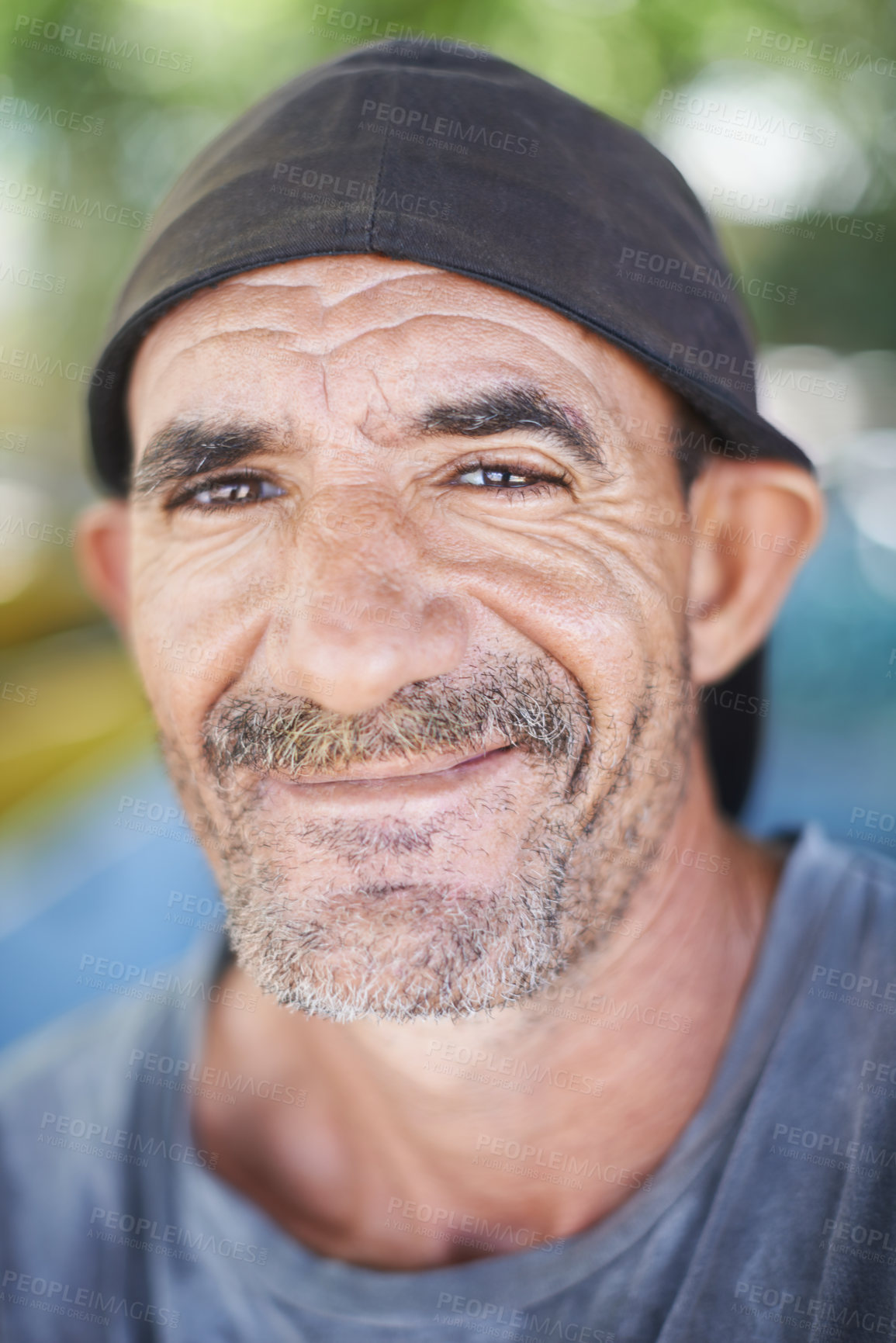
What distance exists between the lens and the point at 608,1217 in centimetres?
147

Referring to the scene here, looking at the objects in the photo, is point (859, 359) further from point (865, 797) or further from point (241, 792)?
point (241, 792)

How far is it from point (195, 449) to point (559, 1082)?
3.87ft

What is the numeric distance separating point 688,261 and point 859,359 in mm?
7700

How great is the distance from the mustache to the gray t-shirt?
552 mm

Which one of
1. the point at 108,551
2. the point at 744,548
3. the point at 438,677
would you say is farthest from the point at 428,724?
the point at 108,551

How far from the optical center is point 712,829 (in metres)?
1.75

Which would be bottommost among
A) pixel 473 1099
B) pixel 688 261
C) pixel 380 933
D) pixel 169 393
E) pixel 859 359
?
pixel 473 1099

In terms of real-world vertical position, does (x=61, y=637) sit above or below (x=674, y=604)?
above

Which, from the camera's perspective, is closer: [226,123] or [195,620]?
[195,620]

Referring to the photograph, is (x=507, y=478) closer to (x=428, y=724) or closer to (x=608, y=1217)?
(x=428, y=724)

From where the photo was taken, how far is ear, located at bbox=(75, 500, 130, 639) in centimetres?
205

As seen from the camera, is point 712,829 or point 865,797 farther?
point 865,797

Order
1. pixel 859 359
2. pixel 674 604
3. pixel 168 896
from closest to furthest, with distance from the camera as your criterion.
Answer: pixel 674 604, pixel 168 896, pixel 859 359

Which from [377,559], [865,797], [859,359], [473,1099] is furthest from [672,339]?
[859,359]
